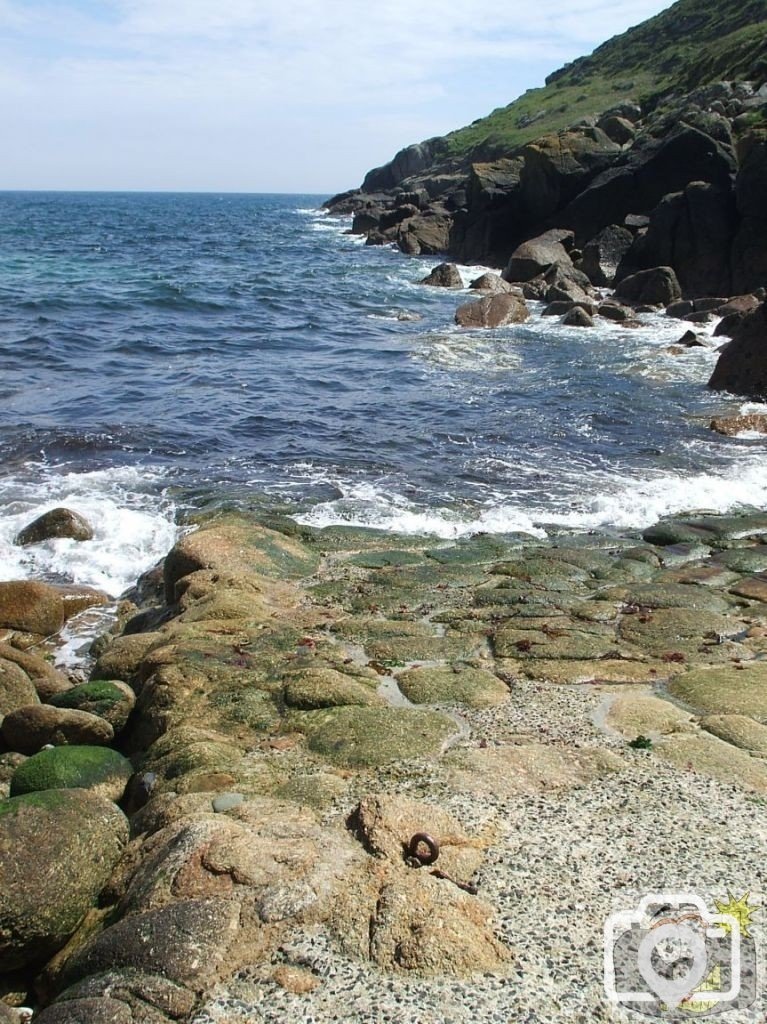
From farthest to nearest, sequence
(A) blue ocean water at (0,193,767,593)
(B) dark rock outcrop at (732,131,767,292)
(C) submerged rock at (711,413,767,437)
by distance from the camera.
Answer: (B) dark rock outcrop at (732,131,767,292) < (C) submerged rock at (711,413,767,437) < (A) blue ocean water at (0,193,767,593)

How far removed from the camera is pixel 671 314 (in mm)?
34406

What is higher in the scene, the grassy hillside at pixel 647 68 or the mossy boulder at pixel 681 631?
the grassy hillside at pixel 647 68

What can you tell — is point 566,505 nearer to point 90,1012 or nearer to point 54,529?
point 54,529

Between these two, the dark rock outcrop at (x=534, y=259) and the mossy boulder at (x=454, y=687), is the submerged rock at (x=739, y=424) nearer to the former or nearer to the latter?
the mossy boulder at (x=454, y=687)

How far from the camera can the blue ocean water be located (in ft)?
47.7

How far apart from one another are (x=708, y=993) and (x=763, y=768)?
2.47 metres

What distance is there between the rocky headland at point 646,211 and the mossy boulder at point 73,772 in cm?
1961

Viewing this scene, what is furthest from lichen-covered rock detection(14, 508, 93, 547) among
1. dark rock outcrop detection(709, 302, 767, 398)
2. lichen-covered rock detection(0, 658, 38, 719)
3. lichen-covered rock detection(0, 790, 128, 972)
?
dark rock outcrop detection(709, 302, 767, 398)

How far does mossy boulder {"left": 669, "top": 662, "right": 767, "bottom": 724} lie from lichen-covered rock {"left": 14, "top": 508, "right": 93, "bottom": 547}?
9219mm

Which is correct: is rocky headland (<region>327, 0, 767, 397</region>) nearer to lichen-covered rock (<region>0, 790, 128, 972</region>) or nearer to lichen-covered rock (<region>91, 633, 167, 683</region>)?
lichen-covered rock (<region>91, 633, 167, 683</region>)

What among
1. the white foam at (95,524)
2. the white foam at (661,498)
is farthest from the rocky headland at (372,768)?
the white foam at (661,498)

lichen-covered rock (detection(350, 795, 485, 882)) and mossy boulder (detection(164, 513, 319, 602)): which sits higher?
lichen-covered rock (detection(350, 795, 485, 882))

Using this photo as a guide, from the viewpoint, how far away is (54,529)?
13328 mm

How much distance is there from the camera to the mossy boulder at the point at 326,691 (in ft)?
24.0
